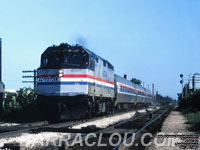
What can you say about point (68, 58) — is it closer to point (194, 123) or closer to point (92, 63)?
point (92, 63)

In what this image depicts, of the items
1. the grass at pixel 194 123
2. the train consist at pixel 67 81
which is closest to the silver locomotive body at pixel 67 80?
the train consist at pixel 67 81

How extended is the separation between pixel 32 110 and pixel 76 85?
237 inches

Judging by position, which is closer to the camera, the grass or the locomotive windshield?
the grass

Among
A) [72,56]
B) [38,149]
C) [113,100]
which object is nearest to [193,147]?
[38,149]

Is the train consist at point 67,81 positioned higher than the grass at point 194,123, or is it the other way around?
the train consist at point 67,81

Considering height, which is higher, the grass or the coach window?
the coach window

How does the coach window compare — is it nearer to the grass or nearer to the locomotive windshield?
the locomotive windshield

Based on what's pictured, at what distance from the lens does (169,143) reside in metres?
8.30

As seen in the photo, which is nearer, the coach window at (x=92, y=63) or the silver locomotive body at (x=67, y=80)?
the silver locomotive body at (x=67, y=80)

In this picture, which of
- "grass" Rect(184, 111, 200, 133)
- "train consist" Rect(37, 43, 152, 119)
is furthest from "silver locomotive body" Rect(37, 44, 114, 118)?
"grass" Rect(184, 111, 200, 133)

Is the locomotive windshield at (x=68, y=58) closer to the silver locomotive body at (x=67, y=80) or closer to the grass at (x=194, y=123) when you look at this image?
the silver locomotive body at (x=67, y=80)

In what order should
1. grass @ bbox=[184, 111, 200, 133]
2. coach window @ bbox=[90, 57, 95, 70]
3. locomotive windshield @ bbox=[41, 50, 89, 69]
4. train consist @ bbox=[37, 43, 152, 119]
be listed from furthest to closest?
coach window @ bbox=[90, 57, 95, 70], locomotive windshield @ bbox=[41, 50, 89, 69], train consist @ bbox=[37, 43, 152, 119], grass @ bbox=[184, 111, 200, 133]

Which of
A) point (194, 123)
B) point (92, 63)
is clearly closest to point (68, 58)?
point (92, 63)

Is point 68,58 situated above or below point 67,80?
above
